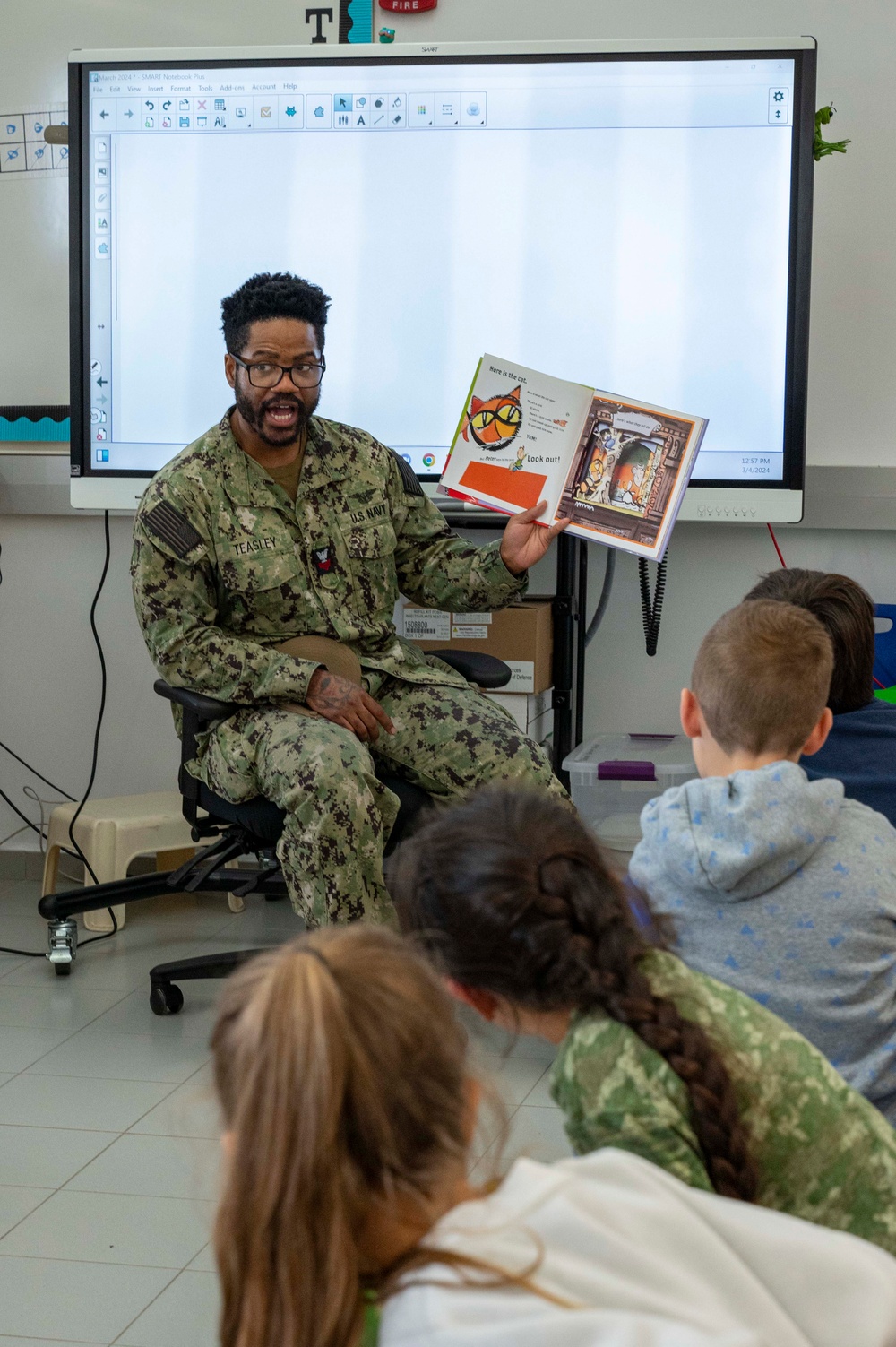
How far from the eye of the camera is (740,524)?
2.95 m

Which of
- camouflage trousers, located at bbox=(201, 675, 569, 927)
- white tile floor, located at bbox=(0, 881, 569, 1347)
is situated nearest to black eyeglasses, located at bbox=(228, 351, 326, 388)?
camouflage trousers, located at bbox=(201, 675, 569, 927)

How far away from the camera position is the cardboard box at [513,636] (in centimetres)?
270

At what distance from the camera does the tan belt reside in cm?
232

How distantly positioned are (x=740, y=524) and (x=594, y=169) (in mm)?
833

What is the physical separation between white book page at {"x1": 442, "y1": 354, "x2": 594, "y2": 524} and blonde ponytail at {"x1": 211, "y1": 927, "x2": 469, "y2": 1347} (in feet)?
5.71

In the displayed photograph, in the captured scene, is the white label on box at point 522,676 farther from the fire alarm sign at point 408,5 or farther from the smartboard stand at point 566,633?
the fire alarm sign at point 408,5

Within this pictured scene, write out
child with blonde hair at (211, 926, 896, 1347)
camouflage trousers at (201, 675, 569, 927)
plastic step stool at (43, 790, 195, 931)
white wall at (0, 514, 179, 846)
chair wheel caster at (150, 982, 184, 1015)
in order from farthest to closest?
white wall at (0, 514, 179, 846) → plastic step stool at (43, 790, 195, 931) → chair wheel caster at (150, 982, 184, 1015) → camouflage trousers at (201, 675, 569, 927) → child with blonde hair at (211, 926, 896, 1347)

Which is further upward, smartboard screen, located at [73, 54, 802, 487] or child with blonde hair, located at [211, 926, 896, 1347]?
smartboard screen, located at [73, 54, 802, 487]

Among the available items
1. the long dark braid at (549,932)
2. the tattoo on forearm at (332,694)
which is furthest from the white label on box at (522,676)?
the long dark braid at (549,932)

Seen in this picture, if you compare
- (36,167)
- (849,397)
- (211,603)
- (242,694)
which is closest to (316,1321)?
(242,694)

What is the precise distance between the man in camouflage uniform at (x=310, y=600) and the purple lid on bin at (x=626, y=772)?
30 centimetres

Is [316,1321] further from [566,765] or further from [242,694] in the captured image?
[566,765]

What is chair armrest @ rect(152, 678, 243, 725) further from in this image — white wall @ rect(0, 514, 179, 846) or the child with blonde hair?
the child with blonde hair

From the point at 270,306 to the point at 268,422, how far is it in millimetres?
213
